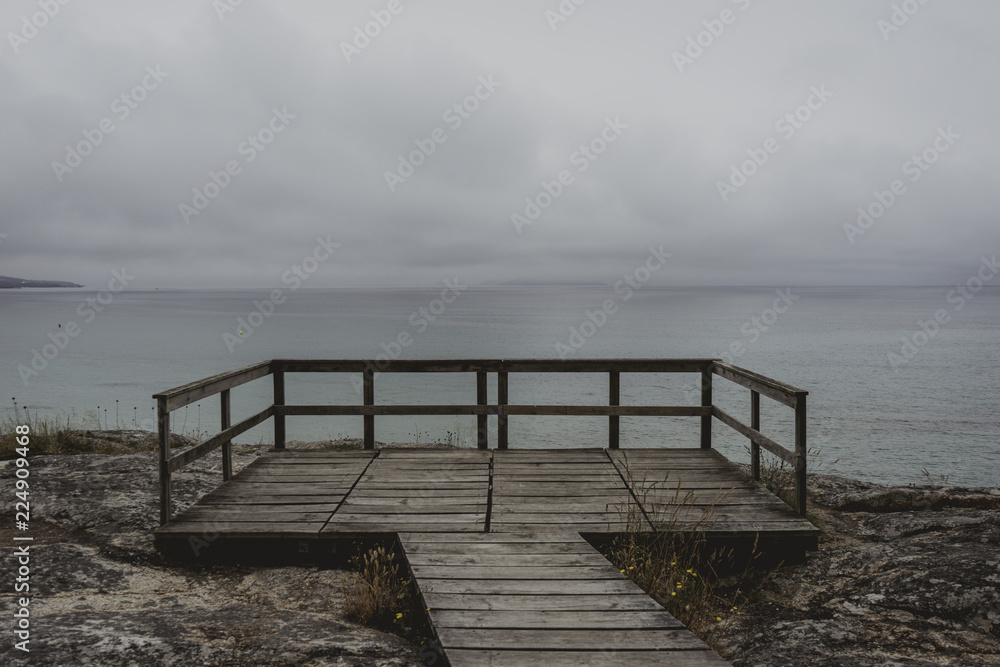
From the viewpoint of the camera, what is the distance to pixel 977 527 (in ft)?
16.9

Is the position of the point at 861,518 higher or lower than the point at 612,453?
lower

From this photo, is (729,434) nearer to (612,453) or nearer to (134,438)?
(612,453)

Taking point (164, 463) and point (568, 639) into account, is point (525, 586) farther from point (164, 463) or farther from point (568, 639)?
point (164, 463)

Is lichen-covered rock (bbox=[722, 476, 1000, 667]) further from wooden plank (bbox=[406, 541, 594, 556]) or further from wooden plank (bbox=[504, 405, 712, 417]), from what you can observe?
wooden plank (bbox=[504, 405, 712, 417])

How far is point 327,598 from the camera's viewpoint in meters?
4.54

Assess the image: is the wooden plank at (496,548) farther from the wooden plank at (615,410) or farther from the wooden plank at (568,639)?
the wooden plank at (615,410)

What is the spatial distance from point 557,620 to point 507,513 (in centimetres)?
190

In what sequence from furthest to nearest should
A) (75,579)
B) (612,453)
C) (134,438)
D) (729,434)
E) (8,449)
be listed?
(729,434)
(134,438)
(8,449)
(612,453)
(75,579)

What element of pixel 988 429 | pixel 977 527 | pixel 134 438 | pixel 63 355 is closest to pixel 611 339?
pixel 988 429

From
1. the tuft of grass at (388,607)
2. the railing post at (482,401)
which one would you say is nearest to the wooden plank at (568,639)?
the tuft of grass at (388,607)

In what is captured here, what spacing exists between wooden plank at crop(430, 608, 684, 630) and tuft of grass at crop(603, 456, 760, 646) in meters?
0.31

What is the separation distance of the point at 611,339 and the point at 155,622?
184ft

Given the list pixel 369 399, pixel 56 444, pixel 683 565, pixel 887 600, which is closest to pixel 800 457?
pixel 887 600

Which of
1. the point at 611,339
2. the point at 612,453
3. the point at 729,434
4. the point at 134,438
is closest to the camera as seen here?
the point at 612,453
